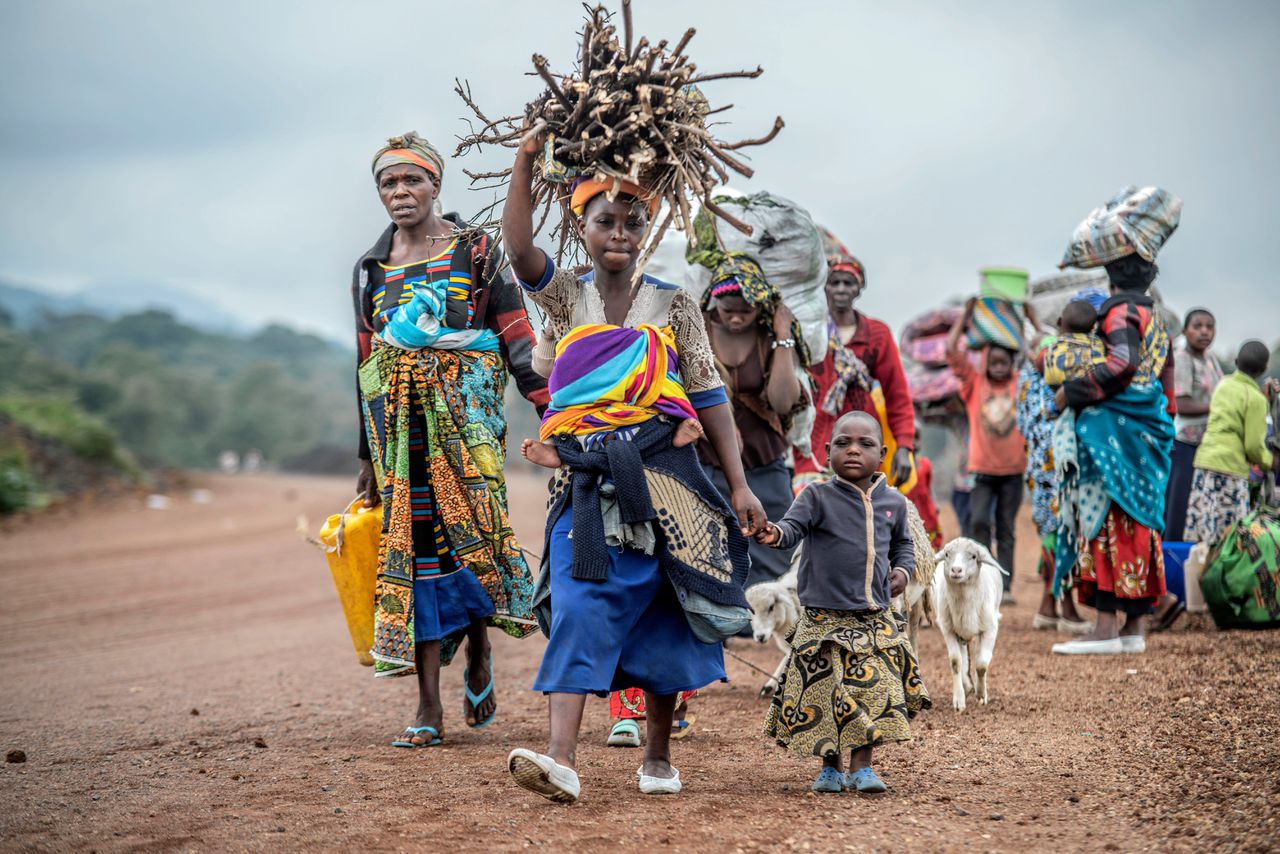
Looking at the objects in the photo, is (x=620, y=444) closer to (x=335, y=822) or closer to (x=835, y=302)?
(x=335, y=822)

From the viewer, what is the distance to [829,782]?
4.62m

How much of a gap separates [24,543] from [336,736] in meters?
12.7

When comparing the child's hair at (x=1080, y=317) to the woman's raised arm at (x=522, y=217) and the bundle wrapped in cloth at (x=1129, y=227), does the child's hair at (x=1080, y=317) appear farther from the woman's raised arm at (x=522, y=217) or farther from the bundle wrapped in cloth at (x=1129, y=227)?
the woman's raised arm at (x=522, y=217)

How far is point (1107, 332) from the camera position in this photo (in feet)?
25.3

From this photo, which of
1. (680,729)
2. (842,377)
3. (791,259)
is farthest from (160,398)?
(680,729)

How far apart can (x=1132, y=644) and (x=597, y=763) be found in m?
4.09

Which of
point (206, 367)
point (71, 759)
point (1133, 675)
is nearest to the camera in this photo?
point (71, 759)

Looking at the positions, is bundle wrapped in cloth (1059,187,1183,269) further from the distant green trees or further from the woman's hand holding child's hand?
the distant green trees

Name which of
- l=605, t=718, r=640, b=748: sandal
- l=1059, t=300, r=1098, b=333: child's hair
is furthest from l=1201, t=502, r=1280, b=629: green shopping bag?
l=605, t=718, r=640, b=748: sandal

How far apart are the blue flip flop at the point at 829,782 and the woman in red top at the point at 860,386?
2992mm

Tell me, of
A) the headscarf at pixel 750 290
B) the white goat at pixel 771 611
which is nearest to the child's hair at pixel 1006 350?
the headscarf at pixel 750 290

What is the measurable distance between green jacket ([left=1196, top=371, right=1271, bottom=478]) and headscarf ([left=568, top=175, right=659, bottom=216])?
6.47 meters

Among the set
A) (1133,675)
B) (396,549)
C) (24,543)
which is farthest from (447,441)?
(24,543)

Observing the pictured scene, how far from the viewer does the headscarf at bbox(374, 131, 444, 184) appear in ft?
19.4
